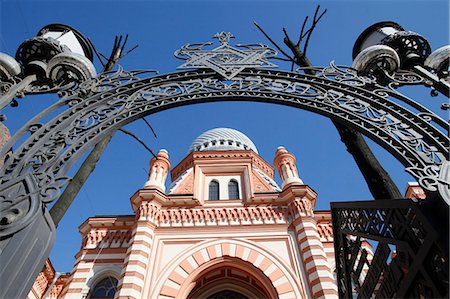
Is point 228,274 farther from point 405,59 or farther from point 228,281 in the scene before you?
point 405,59

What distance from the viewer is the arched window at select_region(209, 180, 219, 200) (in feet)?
48.7

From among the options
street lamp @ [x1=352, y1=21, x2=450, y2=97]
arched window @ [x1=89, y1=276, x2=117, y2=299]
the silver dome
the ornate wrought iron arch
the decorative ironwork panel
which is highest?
the silver dome

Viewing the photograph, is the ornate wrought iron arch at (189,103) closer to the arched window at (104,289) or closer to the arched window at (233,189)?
the arched window at (104,289)

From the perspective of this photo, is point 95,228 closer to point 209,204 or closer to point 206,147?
point 209,204

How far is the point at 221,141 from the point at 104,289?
10753 mm

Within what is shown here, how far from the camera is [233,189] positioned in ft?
50.1

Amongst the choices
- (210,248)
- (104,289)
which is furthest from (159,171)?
(104,289)

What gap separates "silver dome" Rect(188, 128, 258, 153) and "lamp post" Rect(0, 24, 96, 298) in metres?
15.4

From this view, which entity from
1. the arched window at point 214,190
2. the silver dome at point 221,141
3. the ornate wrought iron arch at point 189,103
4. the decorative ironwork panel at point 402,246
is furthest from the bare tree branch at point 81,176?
the silver dome at point 221,141

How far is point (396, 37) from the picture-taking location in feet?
11.5

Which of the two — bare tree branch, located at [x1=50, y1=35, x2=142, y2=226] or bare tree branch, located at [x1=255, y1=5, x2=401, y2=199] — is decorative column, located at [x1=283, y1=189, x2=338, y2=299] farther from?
bare tree branch, located at [x1=50, y1=35, x2=142, y2=226]

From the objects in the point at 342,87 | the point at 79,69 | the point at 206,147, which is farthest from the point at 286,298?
the point at 206,147

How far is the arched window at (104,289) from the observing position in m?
11.6

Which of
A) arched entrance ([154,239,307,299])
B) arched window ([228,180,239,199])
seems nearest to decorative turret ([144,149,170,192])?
arched window ([228,180,239,199])
